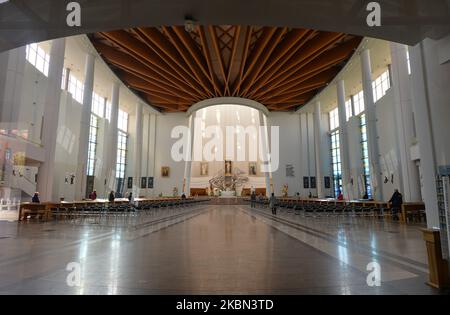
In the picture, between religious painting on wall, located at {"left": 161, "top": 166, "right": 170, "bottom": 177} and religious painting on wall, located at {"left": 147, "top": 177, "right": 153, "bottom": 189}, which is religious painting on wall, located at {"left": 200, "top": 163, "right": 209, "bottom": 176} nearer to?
religious painting on wall, located at {"left": 161, "top": 166, "right": 170, "bottom": 177}

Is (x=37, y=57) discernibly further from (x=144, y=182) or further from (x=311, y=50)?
(x=311, y=50)

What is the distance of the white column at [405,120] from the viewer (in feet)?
39.7

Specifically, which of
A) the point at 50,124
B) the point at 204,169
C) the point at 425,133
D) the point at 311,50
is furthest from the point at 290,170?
→ the point at 425,133

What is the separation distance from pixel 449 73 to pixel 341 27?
1.61 metres

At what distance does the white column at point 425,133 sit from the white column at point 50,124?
13.4 metres

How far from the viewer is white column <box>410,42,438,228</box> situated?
12.4 ft

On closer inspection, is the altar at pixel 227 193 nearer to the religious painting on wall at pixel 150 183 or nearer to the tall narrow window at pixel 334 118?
the religious painting on wall at pixel 150 183

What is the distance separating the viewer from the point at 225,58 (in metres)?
20.0

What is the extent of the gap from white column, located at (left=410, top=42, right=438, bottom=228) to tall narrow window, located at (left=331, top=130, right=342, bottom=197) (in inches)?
965

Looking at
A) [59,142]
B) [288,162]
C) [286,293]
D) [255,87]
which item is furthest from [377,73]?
[59,142]

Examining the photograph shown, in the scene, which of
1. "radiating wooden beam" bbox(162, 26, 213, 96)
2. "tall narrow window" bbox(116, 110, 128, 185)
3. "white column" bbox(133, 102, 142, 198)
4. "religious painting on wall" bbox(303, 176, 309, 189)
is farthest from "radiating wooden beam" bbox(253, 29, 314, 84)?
"tall narrow window" bbox(116, 110, 128, 185)

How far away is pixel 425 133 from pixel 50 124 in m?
13.6

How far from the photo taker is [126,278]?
10.2ft

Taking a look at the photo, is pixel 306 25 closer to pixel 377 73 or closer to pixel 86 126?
pixel 86 126
